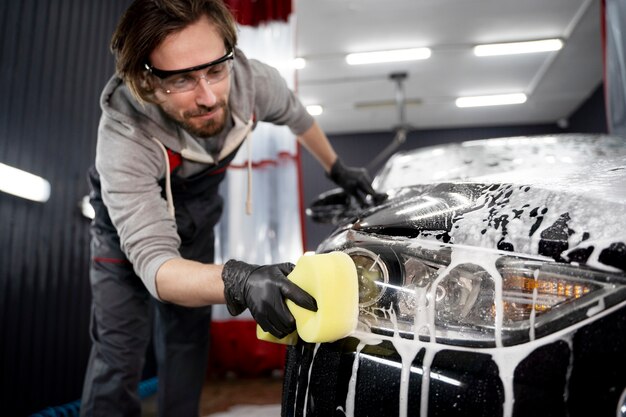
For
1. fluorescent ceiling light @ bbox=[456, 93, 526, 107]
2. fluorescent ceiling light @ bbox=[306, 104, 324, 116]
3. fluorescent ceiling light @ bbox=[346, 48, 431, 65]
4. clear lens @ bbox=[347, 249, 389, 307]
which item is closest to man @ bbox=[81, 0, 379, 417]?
clear lens @ bbox=[347, 249, 389, 307]

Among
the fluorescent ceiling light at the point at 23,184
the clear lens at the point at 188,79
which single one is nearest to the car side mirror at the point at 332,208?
the clear lens at the point at 188,79

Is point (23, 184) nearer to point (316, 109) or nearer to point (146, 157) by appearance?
point (146, 157)

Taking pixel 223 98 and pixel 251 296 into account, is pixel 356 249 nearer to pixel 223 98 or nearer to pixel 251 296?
pixel 251 296

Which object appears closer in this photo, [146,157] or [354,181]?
[146,157]

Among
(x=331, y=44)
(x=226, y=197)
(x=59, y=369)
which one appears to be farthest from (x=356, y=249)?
(x=331, y=44)

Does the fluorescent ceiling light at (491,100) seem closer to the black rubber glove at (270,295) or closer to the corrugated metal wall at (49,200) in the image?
the corrugated metal wall at (49,200)

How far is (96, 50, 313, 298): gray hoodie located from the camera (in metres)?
1.12

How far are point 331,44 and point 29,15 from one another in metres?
3.67

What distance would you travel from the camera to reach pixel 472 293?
703 millimetres

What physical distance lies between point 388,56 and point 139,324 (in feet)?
15.2

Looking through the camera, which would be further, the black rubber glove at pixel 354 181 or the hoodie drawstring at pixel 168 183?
the black rubber glove at pixel 354 181

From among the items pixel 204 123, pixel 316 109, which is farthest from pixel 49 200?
pixel 316 109

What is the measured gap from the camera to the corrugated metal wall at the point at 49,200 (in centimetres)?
165

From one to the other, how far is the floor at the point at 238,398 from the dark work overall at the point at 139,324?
0.60 m
